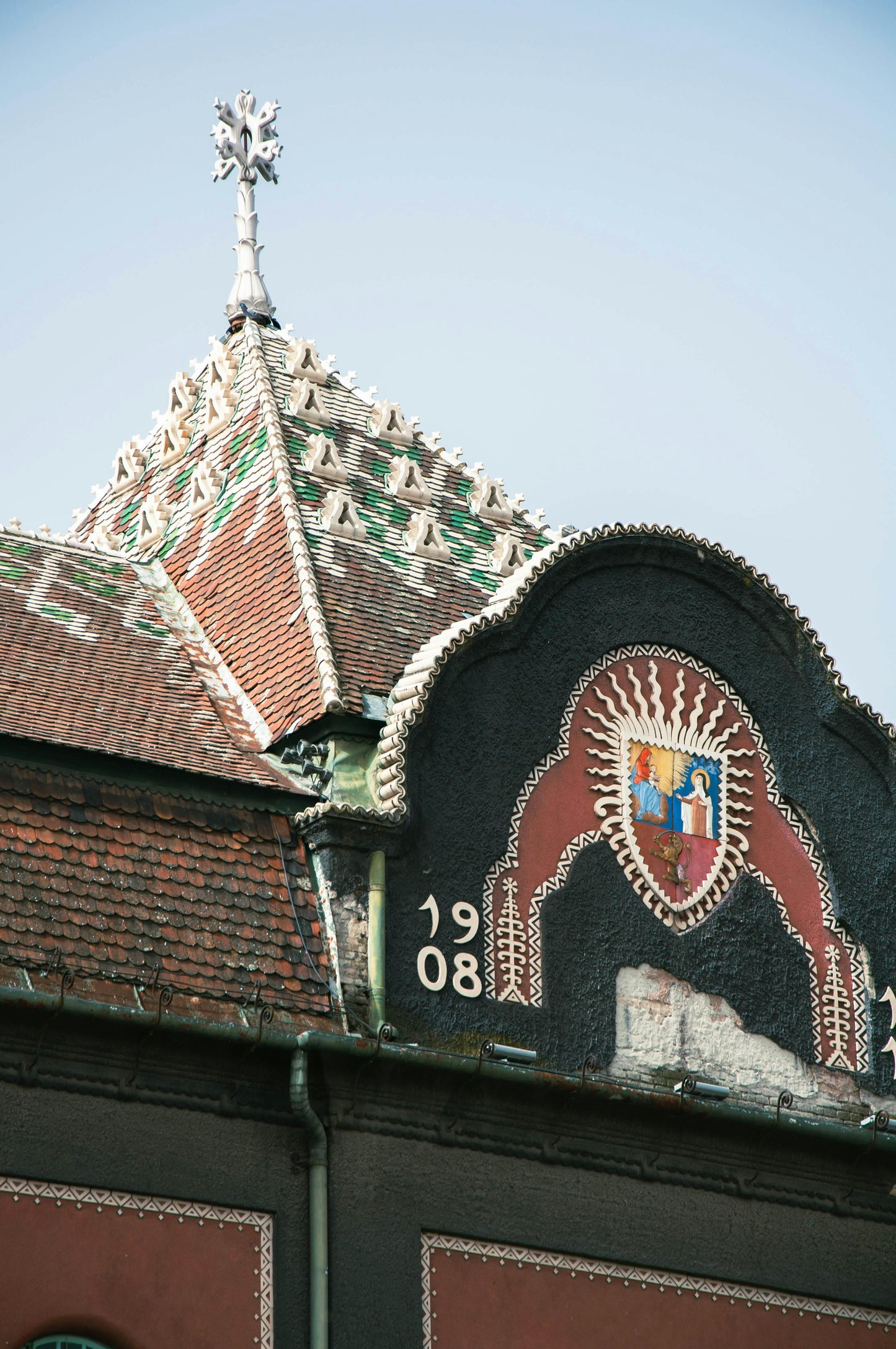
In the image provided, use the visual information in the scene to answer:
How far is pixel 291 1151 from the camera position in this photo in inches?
588

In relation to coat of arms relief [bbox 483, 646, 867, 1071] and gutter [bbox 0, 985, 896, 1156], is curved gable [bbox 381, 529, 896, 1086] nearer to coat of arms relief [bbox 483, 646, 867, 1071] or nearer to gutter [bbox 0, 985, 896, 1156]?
coat of arms relief [bbox 483, 646, 867, 1071]

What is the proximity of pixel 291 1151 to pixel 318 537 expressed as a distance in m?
6.05

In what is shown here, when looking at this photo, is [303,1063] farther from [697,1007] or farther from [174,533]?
[174,533]

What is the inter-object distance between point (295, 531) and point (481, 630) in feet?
8.15

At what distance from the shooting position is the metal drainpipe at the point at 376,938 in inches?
608

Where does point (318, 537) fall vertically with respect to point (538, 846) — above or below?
above

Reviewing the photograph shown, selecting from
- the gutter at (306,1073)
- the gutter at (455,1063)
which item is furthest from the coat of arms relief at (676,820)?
the gutter at (306,1073)

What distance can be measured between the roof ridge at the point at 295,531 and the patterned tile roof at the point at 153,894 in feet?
4.79

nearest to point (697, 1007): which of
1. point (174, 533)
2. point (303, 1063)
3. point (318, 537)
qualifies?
point (303, 1063)

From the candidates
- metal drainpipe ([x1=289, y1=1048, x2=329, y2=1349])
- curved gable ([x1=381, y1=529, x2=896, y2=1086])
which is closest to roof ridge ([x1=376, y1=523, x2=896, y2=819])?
curved gable ([x1=381, y1=529, x2=896, y2=1086])

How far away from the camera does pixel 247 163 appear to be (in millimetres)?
24016

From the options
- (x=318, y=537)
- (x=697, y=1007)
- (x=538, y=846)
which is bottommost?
(x=697, y=1007)

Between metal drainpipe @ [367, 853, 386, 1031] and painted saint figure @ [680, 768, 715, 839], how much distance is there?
2.99 meters

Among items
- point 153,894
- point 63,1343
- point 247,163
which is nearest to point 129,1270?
point 63,1343
